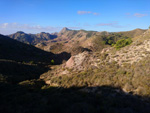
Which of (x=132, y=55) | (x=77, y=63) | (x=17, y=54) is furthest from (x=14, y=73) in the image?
(x=17, y=54)

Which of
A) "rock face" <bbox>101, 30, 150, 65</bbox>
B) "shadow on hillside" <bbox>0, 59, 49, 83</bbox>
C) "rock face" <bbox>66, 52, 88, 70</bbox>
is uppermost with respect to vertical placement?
"rock face" <bbox>101, 30, 150, 65</bbox>

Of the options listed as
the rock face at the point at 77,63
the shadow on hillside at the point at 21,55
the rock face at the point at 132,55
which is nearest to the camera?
the rock face at the point at 132,55

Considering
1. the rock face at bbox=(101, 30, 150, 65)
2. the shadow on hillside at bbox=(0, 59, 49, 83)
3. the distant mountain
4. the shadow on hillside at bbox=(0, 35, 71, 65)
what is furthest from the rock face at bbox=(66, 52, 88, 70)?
the distant mountain

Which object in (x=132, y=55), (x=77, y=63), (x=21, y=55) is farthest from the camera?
(x=21, y=55)

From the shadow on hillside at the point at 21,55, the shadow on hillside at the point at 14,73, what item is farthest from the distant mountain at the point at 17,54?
the shadow on hillside at the point at 14,73

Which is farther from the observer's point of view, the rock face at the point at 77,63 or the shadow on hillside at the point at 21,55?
the shadow on hillside at the point at 21,55

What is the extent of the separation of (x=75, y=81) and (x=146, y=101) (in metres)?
8.67

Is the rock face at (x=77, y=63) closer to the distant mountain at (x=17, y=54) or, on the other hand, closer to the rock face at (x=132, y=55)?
the rock face at (x=132, y=55)

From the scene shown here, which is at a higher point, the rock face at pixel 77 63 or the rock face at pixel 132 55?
the rock face at pixel 132 55

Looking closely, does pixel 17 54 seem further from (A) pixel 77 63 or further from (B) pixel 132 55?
(B) pixel 132 55

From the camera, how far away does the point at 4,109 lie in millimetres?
5750

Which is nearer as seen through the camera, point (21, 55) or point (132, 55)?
point (132, 55)

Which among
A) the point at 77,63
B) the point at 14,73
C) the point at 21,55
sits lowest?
the point at 14,73

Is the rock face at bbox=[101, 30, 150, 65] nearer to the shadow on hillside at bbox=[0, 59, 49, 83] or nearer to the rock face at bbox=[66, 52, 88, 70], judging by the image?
the rock face at bbox=[66, 52, 88, 70]
